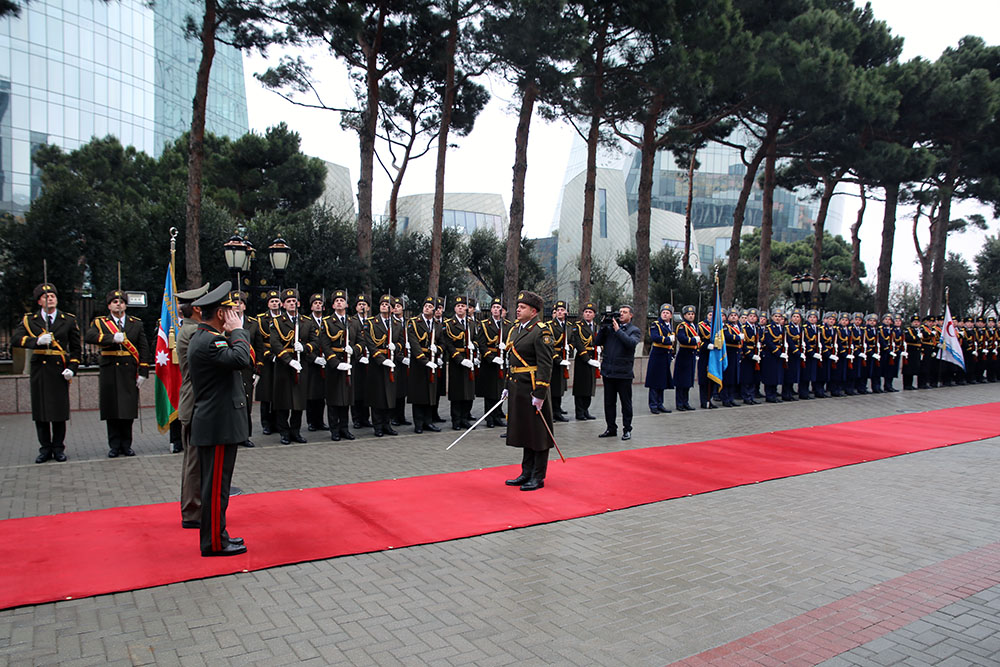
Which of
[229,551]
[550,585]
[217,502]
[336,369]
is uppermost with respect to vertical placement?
[336,369]

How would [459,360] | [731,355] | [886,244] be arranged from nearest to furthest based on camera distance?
[459,360]
[731,355]
[886,244]

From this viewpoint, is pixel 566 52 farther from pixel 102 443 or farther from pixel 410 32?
pixel 102 443

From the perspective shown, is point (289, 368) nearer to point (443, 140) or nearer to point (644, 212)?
point (443, 140)

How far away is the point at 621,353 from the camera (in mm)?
9953

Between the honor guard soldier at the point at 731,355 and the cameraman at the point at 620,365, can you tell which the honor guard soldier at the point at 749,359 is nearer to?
the honor guard soldier at the point at 731,355

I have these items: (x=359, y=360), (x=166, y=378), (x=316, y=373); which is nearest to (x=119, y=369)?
(x=166, y=378)

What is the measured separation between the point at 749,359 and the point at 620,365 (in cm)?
575

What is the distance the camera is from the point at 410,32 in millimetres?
18672

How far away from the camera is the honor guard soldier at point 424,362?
10172mm

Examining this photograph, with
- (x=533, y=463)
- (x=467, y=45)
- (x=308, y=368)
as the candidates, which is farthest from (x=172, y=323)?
(x=467, y=45)

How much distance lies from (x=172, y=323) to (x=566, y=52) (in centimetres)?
1220

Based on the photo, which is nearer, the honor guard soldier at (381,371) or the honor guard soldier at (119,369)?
the honor guard soldier at (119,369)

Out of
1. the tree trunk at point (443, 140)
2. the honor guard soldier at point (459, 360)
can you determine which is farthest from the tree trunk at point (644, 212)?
the honor guard soldier at point (459, 360)

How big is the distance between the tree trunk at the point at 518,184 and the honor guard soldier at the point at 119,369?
10581 millimetres
